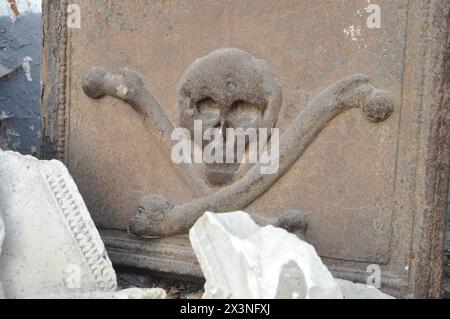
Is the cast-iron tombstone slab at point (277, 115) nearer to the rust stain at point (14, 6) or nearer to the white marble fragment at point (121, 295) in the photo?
the white marble fragment at point (121, 295)

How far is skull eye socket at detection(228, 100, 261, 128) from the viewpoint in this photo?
82.4 inches

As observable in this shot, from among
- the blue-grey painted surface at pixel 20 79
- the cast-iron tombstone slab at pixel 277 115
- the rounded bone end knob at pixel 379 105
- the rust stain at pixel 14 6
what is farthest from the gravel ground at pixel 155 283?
the rust stain at pixel 14 6

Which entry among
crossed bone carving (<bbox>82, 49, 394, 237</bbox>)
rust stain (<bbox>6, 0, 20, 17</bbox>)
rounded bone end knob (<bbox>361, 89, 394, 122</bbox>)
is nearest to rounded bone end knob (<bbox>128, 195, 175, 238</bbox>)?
crossed bone carving (<bbox>82, 49, 394, 237</bbox>)

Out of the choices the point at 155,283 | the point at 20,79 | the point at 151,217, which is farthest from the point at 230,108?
the point at 20,79

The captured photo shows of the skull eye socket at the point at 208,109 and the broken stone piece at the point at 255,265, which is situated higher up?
the skull eye socket at the point at 208,109

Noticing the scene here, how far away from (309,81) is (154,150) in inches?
21.6

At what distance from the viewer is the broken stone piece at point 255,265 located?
1442 millimetres

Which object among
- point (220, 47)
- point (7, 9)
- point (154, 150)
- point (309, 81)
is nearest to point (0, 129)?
point (7, 9)

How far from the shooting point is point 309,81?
2027mm

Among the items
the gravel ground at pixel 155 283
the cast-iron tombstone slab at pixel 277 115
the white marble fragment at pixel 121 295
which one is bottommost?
the gravel ground at pixel 155 283

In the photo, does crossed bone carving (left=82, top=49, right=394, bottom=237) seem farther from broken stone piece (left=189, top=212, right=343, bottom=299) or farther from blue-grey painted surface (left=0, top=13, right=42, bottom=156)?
blue-grey painted surface (left=0, top=13, right=42, bottom=156)

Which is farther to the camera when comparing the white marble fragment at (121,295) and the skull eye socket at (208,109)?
the skull eye socket at (208,109)

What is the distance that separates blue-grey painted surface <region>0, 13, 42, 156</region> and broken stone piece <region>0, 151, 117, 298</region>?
1.48 meters
